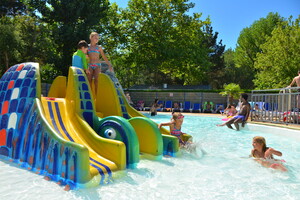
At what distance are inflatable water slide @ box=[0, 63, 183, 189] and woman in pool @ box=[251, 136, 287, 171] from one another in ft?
5.26

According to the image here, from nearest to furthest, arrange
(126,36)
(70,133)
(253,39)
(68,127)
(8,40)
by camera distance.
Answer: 1. (70,133)
2. (68,127)
3. (8,40)
4. (126,36)
5. (253,39)

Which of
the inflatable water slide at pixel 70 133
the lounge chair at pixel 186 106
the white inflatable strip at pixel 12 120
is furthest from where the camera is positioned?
the lounge chair at pixel 186 106

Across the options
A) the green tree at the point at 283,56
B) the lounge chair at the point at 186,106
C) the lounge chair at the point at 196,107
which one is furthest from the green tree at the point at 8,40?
the green tree at the point at 283,56

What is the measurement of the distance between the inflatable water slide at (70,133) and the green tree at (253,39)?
41505 millimetres

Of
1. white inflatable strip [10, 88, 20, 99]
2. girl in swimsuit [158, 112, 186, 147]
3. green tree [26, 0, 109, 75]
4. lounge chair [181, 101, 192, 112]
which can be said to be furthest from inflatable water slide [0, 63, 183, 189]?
lounge chair [181, 101, 192, 112]

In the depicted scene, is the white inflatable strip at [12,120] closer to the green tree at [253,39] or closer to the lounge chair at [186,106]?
the lounge chair at [186,106]

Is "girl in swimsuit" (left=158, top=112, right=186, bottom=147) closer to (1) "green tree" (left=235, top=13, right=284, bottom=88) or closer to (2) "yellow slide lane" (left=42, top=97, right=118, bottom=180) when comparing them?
(2) "yellow slide lane" (left=42, top=97, right=118, bottom=180)

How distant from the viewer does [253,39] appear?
43.7 m

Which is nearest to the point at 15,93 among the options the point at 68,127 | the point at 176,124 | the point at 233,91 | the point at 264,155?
the point at 68,127

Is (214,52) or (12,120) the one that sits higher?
(214,52)

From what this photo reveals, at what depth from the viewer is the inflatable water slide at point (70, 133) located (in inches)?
137

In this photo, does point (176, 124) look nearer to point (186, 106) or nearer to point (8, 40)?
point (8, 40)

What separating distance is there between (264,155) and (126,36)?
79.3 feet

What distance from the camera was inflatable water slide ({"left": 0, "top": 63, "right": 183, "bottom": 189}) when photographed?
137 inches
